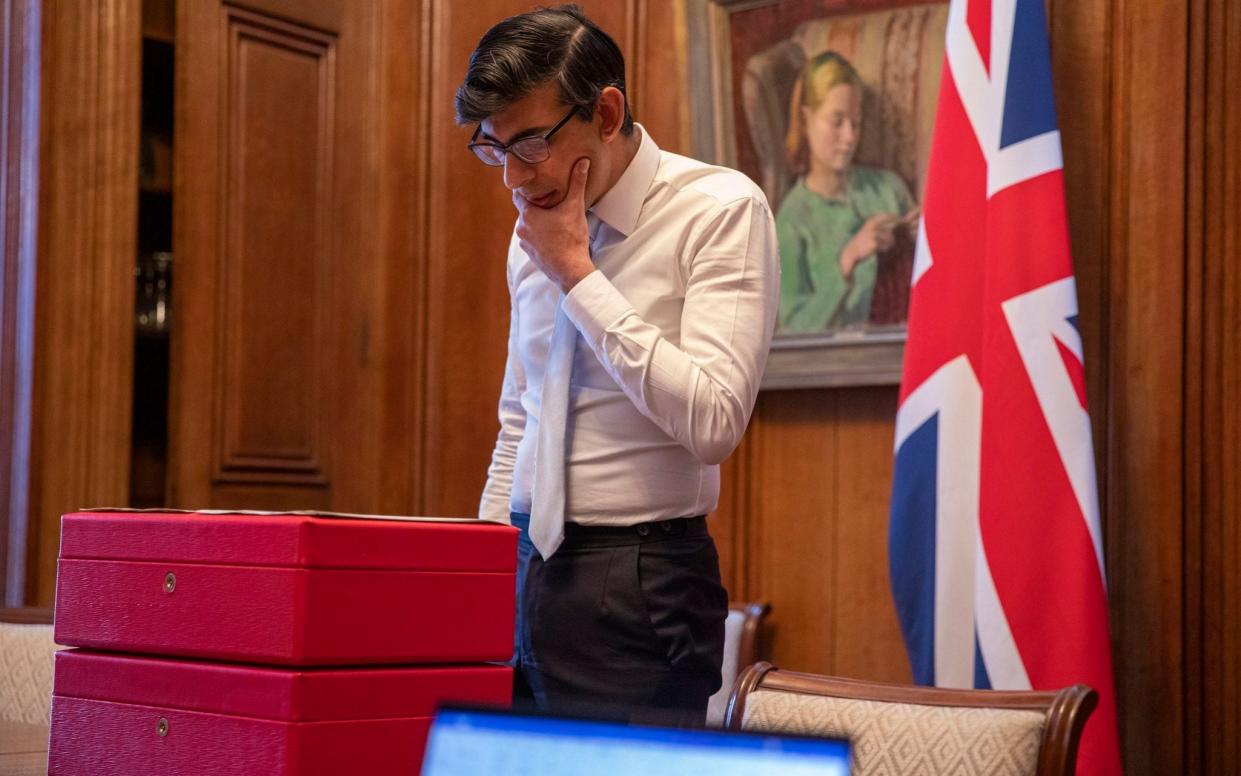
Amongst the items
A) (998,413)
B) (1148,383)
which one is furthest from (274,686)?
(1148,383)

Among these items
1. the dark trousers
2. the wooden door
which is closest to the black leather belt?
the dark trousers

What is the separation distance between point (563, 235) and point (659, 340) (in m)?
0.18

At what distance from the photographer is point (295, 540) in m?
1.05

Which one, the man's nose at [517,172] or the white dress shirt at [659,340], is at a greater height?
the man's nose at [517,172]

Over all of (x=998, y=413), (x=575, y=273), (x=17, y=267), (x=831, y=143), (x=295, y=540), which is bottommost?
(x=295, y=540)

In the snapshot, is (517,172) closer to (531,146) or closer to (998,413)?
(531,146)

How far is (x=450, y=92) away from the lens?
4.11 m

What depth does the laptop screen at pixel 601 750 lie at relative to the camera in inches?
23.6

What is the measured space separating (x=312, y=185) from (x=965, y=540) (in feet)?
7.36

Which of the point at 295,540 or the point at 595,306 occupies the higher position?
the point at 595,306

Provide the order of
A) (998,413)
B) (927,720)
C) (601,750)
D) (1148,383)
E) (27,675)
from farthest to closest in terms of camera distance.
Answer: (1148,383), (998,413), (27,675), (927,720), (601,750)

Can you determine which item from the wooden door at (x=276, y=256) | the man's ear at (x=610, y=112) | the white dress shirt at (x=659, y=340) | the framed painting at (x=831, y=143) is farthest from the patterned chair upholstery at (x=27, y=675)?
the framed painting at (x=831, y=143)

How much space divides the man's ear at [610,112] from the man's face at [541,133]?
0.01 meters

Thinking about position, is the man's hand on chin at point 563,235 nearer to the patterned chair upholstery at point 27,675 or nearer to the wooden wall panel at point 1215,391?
the patterned chair upholstery at point 27,675
